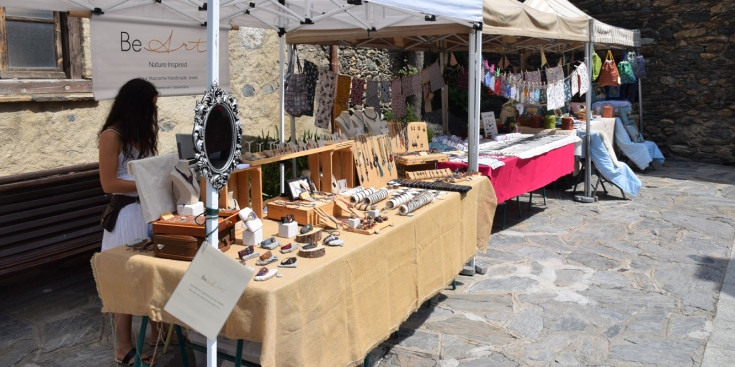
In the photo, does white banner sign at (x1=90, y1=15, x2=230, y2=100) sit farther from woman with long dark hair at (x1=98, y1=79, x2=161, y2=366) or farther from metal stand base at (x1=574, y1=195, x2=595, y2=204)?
metal stand base at (x1=574, y1=195, x2=595, y2=204)

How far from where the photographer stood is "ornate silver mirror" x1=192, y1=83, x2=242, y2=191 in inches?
90.0

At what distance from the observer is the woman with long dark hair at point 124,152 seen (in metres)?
3.14

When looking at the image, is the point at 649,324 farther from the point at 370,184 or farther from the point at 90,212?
the point at 90,212

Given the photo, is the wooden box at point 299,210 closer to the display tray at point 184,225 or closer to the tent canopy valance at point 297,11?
the display tray at point 184,225

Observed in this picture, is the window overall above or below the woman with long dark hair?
above

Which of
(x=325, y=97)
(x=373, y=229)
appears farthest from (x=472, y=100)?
(x=373, y=229)

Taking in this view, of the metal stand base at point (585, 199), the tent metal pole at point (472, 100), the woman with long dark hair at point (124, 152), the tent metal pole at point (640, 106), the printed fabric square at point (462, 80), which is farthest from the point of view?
the tent metal pole at point (640, 106)

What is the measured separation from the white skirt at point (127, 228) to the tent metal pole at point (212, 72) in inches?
38.9

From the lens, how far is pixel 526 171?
20.6 feet

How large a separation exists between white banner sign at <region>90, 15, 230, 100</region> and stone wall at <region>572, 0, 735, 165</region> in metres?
8.42

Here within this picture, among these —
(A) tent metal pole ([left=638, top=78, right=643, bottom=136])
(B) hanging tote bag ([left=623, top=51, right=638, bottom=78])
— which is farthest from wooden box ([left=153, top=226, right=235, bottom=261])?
(A) tent metal pole ([left=638, top=78, right=643, bottom=136])

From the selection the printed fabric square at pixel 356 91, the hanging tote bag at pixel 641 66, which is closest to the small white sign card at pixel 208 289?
the printed fabric square at pixel 356 91

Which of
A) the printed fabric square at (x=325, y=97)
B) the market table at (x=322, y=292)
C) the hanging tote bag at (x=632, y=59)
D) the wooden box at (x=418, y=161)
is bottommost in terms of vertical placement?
the market table at (x=322, y=292)

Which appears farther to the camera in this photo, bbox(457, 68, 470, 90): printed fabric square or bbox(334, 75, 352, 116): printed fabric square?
bbox(457, 68, 470, 90): printed fabric square
